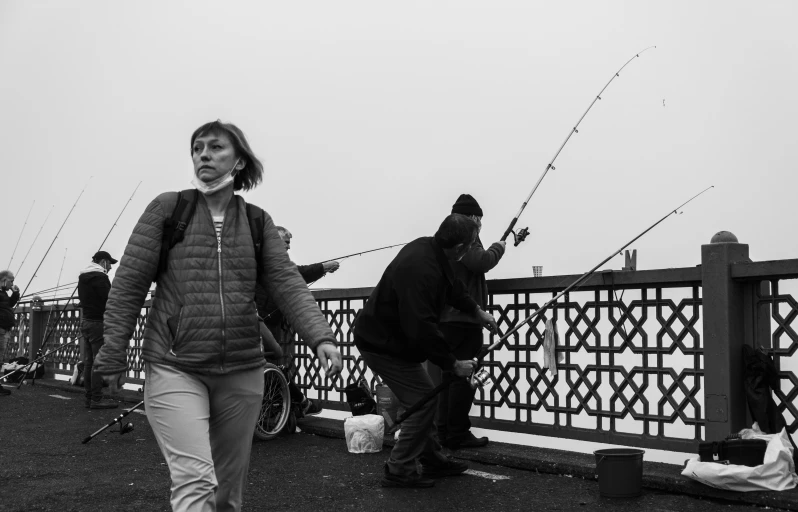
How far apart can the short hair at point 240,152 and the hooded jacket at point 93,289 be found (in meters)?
8.78

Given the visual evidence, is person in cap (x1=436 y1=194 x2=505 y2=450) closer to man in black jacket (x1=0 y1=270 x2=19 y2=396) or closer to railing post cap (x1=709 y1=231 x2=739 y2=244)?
railing post cap (x1=709 y1=231 x2=739 y2=244)

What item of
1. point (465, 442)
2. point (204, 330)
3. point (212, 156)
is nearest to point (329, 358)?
point (204, 330)

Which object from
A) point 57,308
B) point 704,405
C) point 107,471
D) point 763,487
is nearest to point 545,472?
point 704,405

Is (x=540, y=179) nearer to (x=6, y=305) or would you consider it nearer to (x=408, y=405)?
(x=408, y=405)

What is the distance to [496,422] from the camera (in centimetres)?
796

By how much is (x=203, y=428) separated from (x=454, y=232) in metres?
2.98

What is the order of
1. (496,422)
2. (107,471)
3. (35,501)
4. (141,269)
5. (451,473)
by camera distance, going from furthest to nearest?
(496,422) → (107,471) → (451,473) → (35,501) → (141,269)

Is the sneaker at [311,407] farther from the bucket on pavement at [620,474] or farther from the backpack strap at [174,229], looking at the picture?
the backpack strap at [174,229]

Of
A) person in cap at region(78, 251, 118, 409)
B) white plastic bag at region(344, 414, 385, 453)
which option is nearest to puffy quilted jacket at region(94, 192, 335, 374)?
white plastic bag at region(344, 414, 385, 453)

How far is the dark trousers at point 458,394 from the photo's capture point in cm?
720

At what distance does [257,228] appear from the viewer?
3902mm

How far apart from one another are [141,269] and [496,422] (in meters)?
4.96

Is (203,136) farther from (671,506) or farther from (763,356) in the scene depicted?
(763,356)

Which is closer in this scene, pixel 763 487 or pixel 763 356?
pixel 763 487
